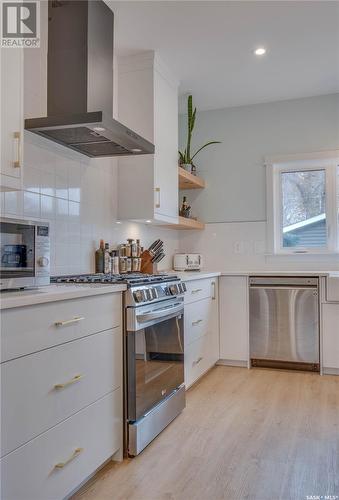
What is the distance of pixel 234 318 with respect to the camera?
3.70m

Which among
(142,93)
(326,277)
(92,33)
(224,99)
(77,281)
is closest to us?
(77,281)

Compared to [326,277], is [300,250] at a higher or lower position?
higher

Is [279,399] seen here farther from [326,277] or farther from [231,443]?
[326,277]

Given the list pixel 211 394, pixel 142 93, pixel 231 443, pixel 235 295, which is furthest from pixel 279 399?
pixel 142 93

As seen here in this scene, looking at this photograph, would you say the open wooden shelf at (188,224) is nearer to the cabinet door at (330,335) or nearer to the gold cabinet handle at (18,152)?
the cabinet door at (330,335)

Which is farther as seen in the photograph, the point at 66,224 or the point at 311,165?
the point at 311,165

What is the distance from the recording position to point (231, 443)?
2.17 metres

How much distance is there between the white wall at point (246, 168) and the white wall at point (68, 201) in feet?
4.77

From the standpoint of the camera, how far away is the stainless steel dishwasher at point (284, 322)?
11.4 feet

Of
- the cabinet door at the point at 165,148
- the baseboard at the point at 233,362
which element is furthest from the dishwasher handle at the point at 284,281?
the cabinet door at the point at 165,148

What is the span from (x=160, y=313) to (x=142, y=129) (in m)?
1.56

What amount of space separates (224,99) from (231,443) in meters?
3.21

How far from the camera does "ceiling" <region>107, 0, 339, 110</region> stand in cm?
255

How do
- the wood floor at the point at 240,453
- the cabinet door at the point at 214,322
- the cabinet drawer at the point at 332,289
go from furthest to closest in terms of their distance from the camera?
the cabinet door at the point at 214,322
the cabinet drawer at the point at 332,289
the wood floor at the point at 240,453
